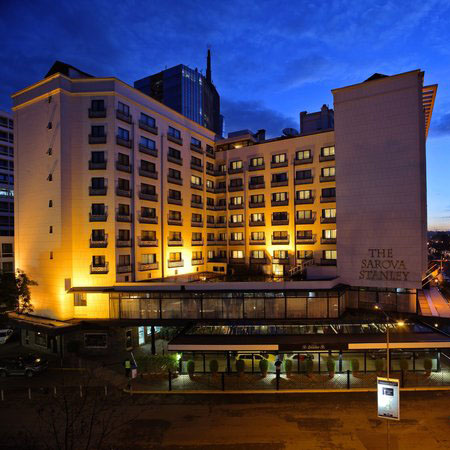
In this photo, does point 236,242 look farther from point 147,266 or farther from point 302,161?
point 147,266

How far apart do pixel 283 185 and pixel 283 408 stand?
3282 centimetres

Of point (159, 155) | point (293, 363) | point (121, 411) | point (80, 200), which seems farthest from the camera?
point (159, 155)

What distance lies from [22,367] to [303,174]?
1615 inches

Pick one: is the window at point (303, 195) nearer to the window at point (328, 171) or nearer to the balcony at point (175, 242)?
the window at point (328, 171)

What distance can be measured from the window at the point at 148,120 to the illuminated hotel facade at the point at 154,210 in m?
0.14

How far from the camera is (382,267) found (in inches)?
1476

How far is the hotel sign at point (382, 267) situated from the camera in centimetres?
3659

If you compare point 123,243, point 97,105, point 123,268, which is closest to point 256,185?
point 123,243

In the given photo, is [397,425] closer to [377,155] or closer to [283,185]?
[377,155]

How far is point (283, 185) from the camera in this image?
48625 millimetres

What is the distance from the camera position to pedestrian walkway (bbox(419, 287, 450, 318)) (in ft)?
110

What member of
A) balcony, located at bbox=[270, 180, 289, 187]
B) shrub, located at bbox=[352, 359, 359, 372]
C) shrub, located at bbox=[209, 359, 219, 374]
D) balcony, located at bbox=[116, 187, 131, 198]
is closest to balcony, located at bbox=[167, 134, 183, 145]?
balcony, located at bbox=[116, 187, 131, 198]

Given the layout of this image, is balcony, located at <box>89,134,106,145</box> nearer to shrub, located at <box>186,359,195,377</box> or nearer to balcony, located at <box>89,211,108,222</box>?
balcony, located at <box>89,211,108,222</box>

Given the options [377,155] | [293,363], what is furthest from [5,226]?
[377,155]
